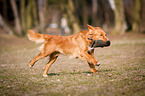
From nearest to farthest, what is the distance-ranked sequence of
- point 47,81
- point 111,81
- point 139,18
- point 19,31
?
point 111,81 < point 47,81 < point 139,18 < point 19,31

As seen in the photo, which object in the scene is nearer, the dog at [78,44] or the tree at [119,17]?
the dog at [78,44]

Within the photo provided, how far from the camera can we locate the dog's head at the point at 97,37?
6836 mm

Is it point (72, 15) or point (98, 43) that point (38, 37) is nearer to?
point (98, 43)

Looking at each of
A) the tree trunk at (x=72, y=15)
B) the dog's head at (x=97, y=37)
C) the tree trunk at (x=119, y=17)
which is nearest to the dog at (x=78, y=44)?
the dog's head at (x=97, y=37)

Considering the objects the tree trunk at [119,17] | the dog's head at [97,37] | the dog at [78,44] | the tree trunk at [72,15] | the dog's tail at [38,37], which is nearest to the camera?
the dog's head at [97,37]

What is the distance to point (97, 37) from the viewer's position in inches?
272

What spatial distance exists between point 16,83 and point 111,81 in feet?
9.29

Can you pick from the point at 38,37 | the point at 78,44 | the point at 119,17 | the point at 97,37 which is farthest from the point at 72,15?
the point at 97,37

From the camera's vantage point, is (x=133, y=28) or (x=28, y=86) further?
(x=133, y=28)

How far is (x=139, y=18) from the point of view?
25562 mm

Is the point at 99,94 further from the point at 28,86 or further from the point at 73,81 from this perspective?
the point at 28,86

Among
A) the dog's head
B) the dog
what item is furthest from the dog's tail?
the dog's head

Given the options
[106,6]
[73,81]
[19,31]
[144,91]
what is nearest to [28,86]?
[73,81]

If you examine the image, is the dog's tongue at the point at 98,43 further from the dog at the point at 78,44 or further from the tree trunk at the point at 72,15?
the tree trunk at the point at 72,15
